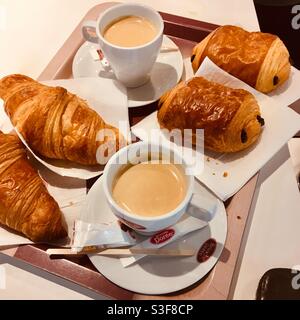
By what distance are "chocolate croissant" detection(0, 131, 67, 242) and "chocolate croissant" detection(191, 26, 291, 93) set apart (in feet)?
1.71

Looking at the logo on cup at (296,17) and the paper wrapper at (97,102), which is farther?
the logo on cup at (296,17)

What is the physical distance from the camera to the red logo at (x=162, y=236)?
77 centimetres

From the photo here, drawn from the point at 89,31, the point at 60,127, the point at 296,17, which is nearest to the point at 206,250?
the point at 60,127

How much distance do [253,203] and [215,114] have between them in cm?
21

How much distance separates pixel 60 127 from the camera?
89cm

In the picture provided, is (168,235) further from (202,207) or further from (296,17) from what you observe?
(296,17)

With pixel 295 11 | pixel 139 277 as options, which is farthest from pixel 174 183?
pixel 295 11

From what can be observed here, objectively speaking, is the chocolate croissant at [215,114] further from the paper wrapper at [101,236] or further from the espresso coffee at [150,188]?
the paper wrapper at [101,236]

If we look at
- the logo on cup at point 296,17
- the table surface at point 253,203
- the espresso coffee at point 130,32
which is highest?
the espresso coffee at point 130,32

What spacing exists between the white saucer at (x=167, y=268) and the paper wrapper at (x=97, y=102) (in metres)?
0.14

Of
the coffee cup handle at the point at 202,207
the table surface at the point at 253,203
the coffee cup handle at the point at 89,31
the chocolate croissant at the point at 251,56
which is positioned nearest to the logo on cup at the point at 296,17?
the table surface at the point at 253,203

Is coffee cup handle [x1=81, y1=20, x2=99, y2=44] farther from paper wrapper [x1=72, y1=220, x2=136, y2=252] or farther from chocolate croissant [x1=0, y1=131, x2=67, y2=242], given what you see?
paper wrapper [x1=72, y1=220, x2=136, y2=252]
